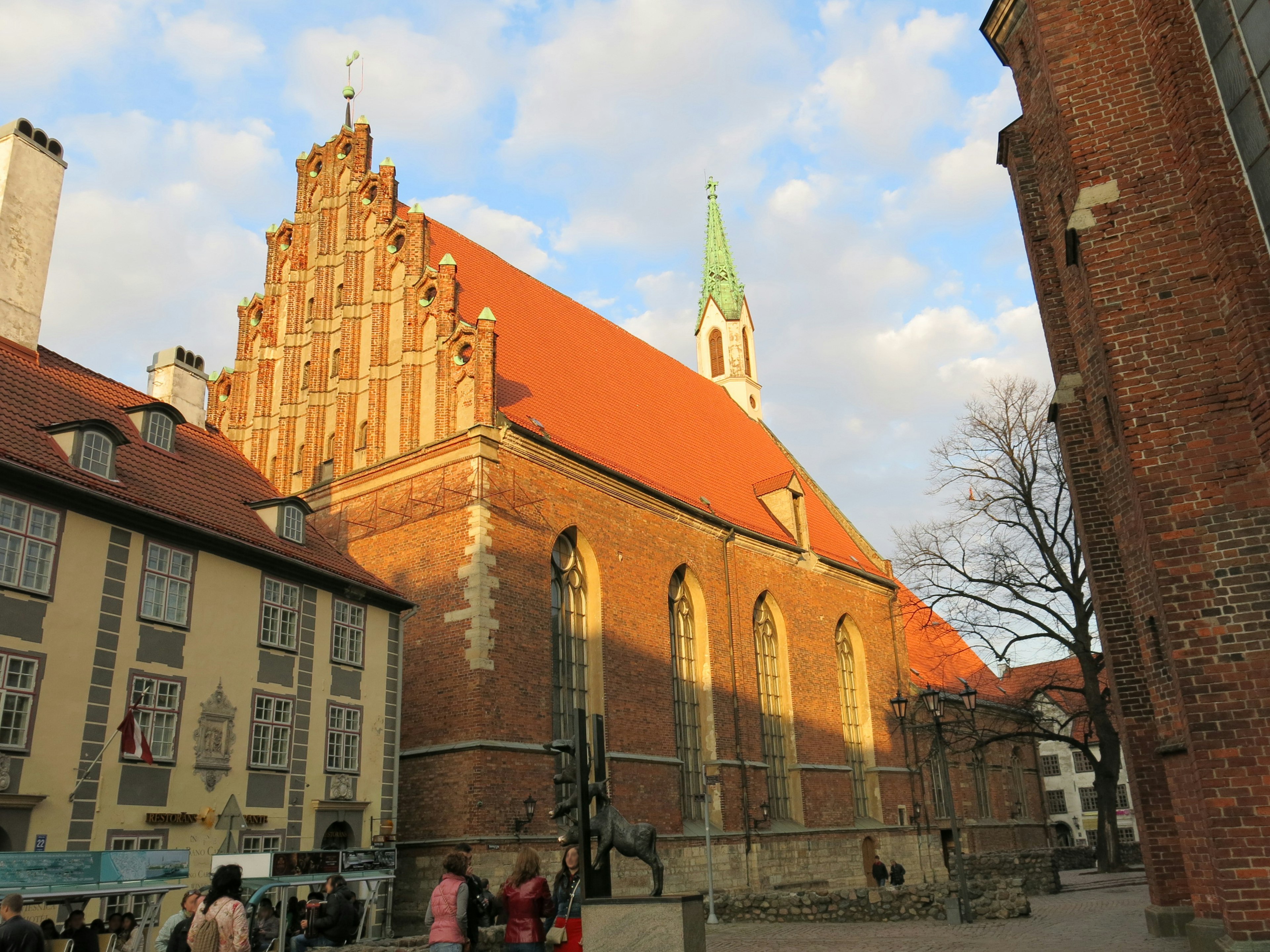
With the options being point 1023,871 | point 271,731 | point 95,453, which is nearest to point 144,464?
point 95,453

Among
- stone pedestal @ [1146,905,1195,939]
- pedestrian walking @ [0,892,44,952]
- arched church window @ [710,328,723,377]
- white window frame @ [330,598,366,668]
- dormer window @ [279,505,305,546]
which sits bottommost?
stone pedestal @ [1146,905,1195,939]

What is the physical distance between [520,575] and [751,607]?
375 inches

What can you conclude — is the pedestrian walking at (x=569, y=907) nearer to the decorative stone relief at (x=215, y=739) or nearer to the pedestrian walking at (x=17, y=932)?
the pedestrian walking at (x=17, y=932)

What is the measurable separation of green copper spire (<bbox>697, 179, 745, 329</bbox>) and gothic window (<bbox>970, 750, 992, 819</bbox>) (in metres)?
20.0

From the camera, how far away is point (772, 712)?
28.3 metres

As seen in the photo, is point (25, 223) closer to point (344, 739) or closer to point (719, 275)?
point (344, 739)

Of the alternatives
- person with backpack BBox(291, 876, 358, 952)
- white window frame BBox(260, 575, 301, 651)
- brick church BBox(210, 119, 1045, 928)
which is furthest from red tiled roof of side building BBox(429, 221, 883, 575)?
person with backpack BBox(291, 876, 358, 952)

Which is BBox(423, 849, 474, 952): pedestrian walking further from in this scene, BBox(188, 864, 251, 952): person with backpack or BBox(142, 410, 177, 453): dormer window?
BBox(142, 410, 177, 453): dormer window

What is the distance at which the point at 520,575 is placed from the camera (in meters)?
20.2

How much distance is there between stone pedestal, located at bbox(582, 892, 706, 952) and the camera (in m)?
8.35

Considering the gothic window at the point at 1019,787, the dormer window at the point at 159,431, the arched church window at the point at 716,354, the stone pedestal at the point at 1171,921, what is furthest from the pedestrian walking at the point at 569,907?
the gothic window at the point at 1019,787

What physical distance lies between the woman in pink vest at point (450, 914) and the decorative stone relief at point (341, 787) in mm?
9591

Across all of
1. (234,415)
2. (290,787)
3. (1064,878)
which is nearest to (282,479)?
A: (234,415)

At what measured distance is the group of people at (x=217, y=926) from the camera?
6859mm
